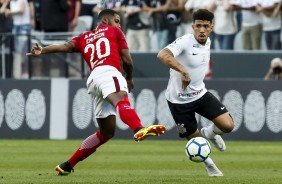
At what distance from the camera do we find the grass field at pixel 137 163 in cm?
1261

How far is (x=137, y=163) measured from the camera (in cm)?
1611

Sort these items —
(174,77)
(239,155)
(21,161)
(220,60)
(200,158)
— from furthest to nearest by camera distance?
(220,60) → (239,155) → (21,161) → (174,77) → (200,158)

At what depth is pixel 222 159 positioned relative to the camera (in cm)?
1698

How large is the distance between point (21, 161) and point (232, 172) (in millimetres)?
3921

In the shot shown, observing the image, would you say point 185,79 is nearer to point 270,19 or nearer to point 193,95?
point 193,95

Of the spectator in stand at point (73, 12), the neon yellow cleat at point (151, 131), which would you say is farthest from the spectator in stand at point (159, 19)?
the neon yellow cleat at point (151, 131)

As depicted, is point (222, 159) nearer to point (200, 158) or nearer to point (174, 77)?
point (174, 77)

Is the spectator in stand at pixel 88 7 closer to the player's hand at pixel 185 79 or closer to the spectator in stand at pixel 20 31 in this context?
the spectator in stand at pixel 20 31

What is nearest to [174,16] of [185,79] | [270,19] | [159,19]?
[159,19]

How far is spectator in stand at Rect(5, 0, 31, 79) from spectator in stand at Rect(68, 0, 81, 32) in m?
1.02

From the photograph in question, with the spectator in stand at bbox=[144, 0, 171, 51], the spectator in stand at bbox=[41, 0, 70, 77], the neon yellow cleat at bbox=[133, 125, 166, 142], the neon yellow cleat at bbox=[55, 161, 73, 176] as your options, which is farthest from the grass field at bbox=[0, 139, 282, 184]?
the spectator in stand at bbox=[144, 0, 171, 51]

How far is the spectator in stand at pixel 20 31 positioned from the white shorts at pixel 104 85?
1028cm

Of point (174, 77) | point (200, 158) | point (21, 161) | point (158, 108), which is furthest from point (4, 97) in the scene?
point (200, 158)

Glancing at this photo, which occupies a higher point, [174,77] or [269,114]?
[174,77]
